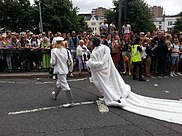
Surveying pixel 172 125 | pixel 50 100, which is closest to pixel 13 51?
pixel 50 100

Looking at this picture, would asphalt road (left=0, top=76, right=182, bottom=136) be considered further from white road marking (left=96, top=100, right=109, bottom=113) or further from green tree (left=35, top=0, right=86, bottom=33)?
green tree (left=35, top=0, right=86, bottom=33)

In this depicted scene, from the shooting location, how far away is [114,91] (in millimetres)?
7008

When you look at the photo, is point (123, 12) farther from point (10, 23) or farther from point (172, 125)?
point (10, 23)

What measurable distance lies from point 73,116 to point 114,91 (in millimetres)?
1601

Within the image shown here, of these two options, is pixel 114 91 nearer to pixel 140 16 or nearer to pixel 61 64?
pixel 61 64

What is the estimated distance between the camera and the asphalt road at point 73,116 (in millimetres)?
5020

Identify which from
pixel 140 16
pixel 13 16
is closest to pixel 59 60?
pixel 13 16

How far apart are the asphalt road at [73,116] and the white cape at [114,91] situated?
36 centimetres

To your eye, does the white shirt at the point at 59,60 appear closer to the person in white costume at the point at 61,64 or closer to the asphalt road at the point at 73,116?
the person in white costume at the point at 61,64

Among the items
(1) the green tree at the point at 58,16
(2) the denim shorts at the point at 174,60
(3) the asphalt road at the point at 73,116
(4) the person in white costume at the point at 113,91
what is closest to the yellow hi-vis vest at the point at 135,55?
(3) the asphalt road at the point at 73,116

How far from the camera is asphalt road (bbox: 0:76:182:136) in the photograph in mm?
5020

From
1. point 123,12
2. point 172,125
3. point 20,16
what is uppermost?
point 20,16

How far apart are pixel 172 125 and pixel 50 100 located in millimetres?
3748

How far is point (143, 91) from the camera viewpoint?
8492 mm
